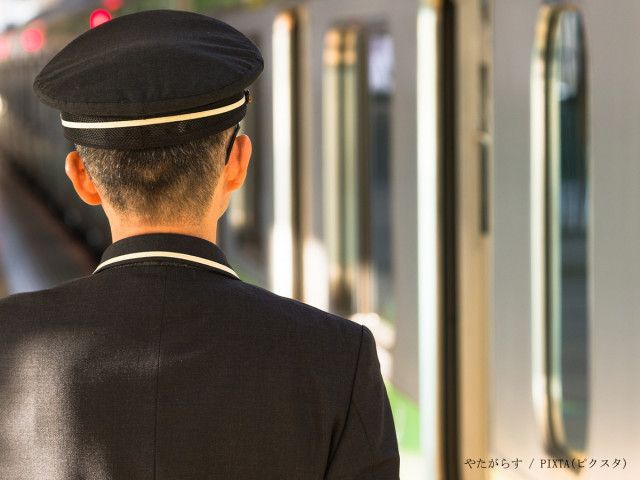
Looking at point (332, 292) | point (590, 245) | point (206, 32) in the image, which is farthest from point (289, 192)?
point (206, 32)

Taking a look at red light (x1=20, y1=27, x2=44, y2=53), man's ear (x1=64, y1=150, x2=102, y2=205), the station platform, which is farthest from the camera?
red light (x1=20, y1=27, x2=44, y2=53)

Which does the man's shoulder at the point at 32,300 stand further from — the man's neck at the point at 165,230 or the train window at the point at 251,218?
the train window at the point at 251,218

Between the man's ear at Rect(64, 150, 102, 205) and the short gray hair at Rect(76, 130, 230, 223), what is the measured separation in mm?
29

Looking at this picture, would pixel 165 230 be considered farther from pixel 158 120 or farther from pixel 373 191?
pixel 373 191

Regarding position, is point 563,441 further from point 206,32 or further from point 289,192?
point 289,192

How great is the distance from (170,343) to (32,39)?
608 inches

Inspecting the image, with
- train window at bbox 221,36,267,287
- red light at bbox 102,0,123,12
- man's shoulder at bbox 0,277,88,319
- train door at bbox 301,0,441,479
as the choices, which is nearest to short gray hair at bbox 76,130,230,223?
man's shoulder at bbox 0,277,88,319

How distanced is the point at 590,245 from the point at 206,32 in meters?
1.16

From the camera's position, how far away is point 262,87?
507cm

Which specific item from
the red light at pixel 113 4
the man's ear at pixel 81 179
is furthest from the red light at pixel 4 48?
the man's ear at pixel 81 179

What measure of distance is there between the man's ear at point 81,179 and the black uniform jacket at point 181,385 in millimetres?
101

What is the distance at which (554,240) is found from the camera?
2.71m

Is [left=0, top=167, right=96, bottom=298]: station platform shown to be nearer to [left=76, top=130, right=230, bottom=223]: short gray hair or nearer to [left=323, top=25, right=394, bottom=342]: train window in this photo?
[left=323, top=25, right=394, bottom=342]: train window

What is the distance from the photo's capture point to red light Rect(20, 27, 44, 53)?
1494 cm
